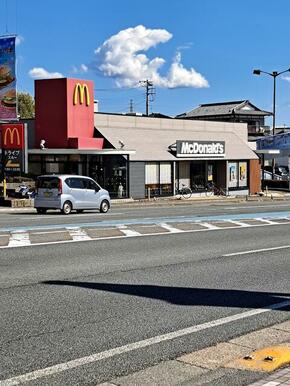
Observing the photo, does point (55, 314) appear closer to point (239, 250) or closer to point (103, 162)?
point (239, 250)

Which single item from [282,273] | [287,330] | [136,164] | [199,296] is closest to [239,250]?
[282,273]

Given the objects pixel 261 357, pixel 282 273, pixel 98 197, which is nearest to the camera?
pixel 261 357

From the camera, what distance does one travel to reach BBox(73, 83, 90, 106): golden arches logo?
34.8m

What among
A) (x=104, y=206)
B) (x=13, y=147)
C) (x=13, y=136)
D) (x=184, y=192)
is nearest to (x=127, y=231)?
(x=104, y=206)

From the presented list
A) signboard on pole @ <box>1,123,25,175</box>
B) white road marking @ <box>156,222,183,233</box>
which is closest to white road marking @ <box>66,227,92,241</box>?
white road marking @ <box>156,222,183,233</box>

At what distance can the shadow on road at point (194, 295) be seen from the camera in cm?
810

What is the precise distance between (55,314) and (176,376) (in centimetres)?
246

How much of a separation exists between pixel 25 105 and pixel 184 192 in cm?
4181

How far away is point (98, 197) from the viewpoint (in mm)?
25219

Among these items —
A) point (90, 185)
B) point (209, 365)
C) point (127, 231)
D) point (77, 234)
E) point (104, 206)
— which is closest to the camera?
point (209, 365)

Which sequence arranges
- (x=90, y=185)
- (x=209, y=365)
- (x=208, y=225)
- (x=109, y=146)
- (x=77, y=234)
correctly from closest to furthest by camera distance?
1. (x=209, y=365)
2. (x=77, y=234)
3. (x=208, y=225)
4. (x=90, y=185)
5. (x=109, y=146)

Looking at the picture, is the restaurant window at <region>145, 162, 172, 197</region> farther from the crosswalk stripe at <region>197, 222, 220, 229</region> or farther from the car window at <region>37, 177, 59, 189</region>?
the crosswalk stripe at <region>197, 222, 220, 229</region>

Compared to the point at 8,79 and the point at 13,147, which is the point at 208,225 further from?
the point at 8,79

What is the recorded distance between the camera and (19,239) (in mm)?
14320
